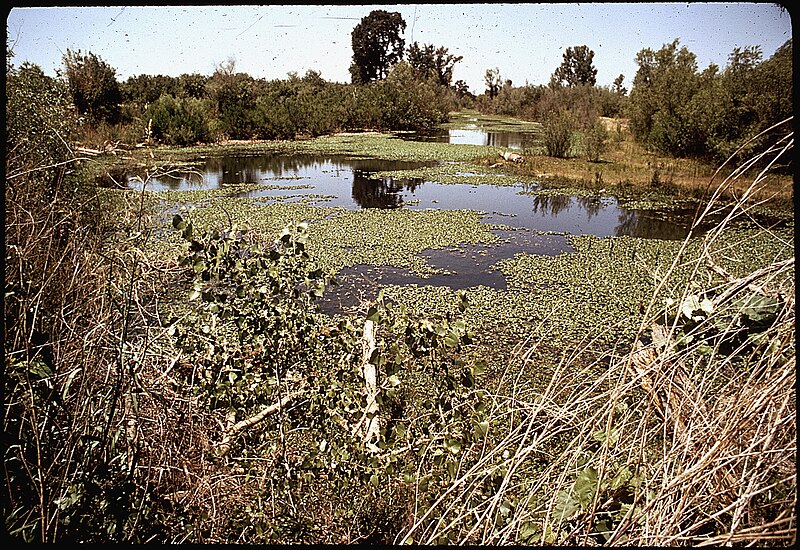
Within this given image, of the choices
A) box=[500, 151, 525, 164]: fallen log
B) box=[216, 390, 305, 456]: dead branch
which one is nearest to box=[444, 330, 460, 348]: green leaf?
box=[216, 390, 305, 456]: dead branch

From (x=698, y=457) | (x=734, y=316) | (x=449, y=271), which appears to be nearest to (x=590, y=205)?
(x=449, y=271)

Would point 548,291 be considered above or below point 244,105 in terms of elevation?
below

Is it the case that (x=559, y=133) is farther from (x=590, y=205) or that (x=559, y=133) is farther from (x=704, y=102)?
(x=590, y=205)

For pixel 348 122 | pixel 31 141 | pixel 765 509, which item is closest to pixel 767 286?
pixel 765 509

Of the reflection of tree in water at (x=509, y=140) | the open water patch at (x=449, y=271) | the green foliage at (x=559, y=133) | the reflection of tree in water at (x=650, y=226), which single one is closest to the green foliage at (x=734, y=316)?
the open water patch at (x=449, y=271)

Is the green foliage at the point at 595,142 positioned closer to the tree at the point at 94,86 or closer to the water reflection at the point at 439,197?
the water reflection at the point at 439,197

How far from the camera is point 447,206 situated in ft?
30.1

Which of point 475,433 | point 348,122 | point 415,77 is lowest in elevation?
point 475,433

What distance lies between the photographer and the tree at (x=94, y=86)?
9.95 m

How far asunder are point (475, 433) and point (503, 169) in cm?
1290

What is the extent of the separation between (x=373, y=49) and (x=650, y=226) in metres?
19.6

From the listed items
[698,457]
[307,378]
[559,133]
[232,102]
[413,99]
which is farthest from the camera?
[413,99]

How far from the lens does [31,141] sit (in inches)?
156

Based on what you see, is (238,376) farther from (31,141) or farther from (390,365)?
(31,141)
